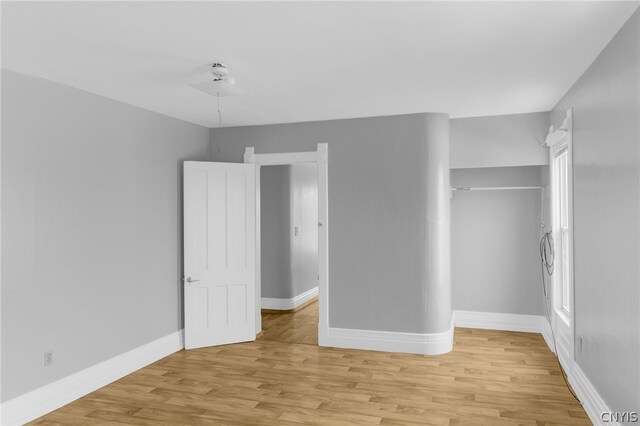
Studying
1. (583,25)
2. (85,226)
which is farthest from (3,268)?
(583,25)

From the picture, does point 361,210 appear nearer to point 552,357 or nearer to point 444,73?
point 444,73

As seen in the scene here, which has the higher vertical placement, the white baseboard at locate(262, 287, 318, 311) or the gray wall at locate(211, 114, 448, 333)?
the gray wall at locate(211, 114, 448, 333)

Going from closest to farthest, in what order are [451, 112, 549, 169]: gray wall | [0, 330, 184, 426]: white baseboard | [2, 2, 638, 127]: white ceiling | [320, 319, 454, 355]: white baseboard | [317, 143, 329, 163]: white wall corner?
[2, 2, 638, 127]: white ceiling < [0, 330, 184, 426]: white baseboard < [320, 319, 454, 355]: white baseboard < [451, 112, 549, 169]: gray wall < [317, 143, 329, 163]: white wall corner

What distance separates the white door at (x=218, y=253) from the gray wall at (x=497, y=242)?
2.46 meters

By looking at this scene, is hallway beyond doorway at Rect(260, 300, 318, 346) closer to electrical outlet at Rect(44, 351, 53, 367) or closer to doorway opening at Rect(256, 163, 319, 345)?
doorway opening at Rect(256, 163, 319, 345)

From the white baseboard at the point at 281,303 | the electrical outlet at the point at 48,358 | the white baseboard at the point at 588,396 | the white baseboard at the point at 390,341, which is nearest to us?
the white baseboard at the point at 588,396

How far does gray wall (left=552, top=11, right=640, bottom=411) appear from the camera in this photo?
2480 mm

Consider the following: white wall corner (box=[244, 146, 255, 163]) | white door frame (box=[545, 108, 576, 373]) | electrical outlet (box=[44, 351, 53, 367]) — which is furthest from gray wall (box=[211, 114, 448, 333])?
electrical outlet (box=[44, 351, 53, 367])

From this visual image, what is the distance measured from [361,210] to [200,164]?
5.83 ft

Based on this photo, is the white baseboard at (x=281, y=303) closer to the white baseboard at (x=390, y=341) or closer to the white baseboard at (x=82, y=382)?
the white baseboard at (x=390, y=341)

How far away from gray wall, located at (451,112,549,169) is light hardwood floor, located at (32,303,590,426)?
1.95m

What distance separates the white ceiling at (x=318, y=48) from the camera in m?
2.38

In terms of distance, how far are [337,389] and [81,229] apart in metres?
2.44

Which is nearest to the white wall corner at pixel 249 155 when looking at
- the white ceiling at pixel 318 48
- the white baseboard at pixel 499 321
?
the white ceiling at pixel 318 48
